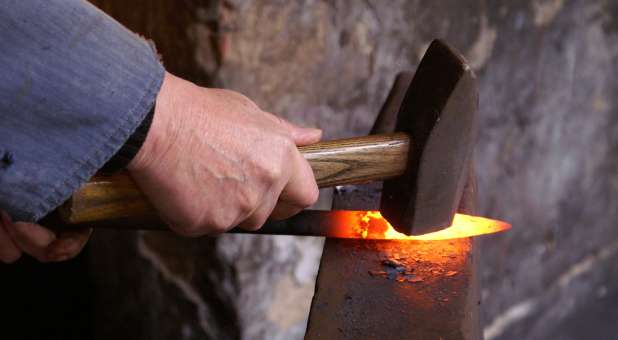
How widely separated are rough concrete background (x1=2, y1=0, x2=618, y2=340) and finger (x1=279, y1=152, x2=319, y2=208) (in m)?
0.53

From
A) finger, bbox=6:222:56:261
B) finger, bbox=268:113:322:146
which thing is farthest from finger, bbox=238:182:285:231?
finger, bbox=6:222:56:261

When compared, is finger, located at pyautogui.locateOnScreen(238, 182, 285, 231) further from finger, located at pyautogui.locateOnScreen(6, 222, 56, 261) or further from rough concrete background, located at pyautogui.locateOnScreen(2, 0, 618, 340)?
rough concrete background, located at pyautogui.locateOnScreen(2, 0, 618, 340)

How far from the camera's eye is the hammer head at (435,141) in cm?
104

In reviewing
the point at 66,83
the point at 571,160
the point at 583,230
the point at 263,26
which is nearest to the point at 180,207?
the point at 66,83

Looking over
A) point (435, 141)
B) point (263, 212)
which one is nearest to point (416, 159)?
point (435, 141)

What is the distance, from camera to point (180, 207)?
3.03ft

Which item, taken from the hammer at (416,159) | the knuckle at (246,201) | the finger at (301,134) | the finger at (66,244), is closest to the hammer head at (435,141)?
the hammer at (416,159)

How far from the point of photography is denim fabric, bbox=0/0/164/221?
79 cm

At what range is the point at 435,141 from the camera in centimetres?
105

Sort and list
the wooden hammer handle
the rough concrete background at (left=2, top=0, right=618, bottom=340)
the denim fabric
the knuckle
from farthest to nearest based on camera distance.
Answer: the rough concrete background at (left=2, top=0, right=618, bottom=340) → the wooden hammer handle → the knuckle → the denim fabric

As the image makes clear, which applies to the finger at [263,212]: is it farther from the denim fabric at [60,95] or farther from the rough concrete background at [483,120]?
the rough concrete background at [483,120]

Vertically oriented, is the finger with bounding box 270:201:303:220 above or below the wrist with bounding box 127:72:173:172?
below

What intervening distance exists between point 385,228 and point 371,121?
710mm

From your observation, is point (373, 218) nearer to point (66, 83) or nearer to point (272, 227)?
point (272, 227)
